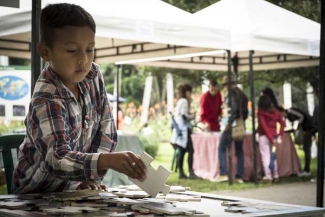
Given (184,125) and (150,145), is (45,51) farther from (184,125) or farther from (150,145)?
(150,145)

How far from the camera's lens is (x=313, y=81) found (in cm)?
2188

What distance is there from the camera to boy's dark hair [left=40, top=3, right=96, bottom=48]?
2.43m

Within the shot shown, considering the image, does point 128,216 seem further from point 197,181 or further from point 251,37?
point 197,181

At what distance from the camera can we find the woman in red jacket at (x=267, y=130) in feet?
41.3

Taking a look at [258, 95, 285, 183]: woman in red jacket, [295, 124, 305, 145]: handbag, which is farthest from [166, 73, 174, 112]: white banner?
[258, 95, 285, 183]: woman in red jacket

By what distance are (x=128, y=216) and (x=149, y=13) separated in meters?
6.47

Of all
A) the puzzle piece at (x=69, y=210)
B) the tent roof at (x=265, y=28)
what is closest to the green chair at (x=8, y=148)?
the puzzle piece at (x=69, y=210)

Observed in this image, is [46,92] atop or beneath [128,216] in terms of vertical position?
atop

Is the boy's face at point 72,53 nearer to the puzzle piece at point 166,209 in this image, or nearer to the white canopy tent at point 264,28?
the puzzle piece at point 166,209

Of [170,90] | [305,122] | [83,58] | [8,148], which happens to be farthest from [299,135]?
[170,90]

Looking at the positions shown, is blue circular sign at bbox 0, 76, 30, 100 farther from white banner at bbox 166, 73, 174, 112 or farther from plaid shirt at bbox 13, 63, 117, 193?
white banner at bbox 166, 73, 174, 112

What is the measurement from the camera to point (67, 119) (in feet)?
7.86

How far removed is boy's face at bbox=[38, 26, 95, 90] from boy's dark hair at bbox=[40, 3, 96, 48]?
0.02 m

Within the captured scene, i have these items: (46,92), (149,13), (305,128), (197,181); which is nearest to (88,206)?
(46,92)
